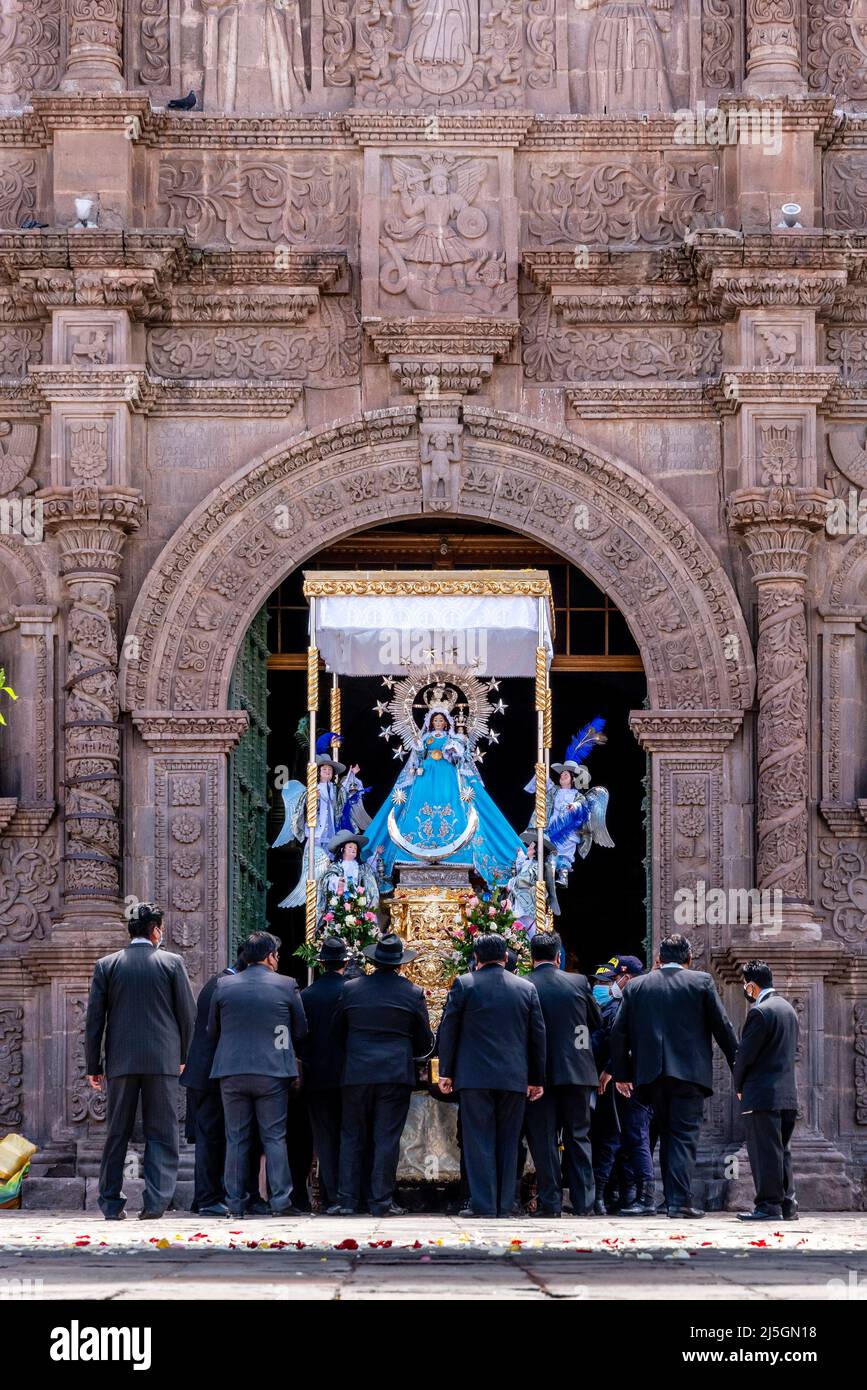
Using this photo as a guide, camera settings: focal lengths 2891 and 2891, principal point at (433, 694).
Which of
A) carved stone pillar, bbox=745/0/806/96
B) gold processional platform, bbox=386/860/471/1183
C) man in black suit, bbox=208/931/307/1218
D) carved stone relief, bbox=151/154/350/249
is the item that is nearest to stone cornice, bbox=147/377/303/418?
carved stone relief, bbox=151/154/350/249

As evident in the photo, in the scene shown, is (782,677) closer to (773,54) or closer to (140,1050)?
(773,54)

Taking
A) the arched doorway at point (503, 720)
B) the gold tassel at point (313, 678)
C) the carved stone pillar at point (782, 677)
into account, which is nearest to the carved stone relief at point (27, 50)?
the arched doorway at point (503, 720)

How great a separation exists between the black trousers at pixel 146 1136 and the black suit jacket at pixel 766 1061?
329 cm

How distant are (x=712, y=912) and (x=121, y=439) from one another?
547cm

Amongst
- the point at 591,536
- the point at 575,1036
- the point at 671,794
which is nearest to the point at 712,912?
the point at 671,794

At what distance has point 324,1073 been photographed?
16547 mm

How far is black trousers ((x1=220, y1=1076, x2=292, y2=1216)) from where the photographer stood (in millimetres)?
16062

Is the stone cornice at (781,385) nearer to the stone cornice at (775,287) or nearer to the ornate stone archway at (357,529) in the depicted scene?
the stone cornice at (775,287)

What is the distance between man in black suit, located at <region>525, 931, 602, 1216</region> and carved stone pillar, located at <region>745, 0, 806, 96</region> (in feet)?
25.4

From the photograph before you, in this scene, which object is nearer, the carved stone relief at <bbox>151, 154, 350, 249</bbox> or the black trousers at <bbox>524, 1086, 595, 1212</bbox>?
the black trousers at <bbox>524, 1086, 595, 1212</bbox>

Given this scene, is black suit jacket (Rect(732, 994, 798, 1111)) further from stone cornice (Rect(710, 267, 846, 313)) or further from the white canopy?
stone cornice (Rect(710, 267, 846, 313))

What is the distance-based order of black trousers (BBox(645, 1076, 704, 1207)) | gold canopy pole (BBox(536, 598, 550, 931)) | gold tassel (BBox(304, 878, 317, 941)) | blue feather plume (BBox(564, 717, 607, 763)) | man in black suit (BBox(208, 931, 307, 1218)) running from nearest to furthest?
man in black suit (BBox(208, 931, 307, 1218)) → black trousers (BBox(645, 1076, 704, 1207)) → gold tassel (BBox(304, 878, 317, 941)) → gold canopy pole (BBox(536, 598, 550, 931)) → blue feather plume (BBox(564, 717, 607, 763))

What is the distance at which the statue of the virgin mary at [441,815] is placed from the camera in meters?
20.5

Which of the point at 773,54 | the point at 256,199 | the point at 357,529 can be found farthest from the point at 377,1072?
the point at 773,54
